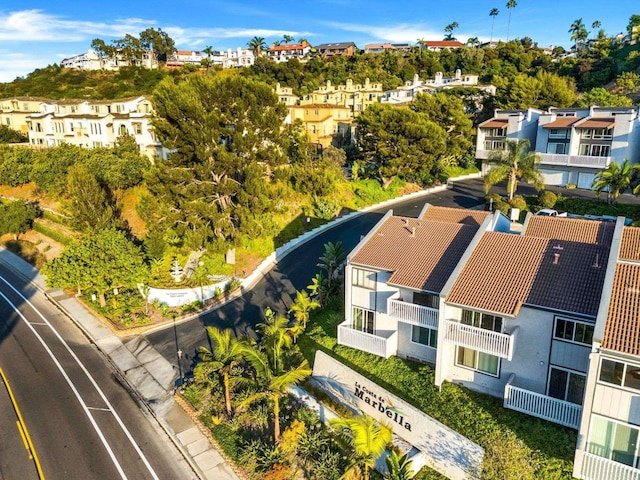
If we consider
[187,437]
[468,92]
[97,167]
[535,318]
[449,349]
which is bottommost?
[187,437]

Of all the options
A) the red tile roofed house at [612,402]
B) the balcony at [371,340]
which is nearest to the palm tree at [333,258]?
the balcony at [371,340]

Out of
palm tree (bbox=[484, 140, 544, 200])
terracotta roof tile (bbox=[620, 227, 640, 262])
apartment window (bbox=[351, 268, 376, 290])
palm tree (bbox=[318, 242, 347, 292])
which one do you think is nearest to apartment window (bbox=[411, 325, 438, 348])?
apartment window (bbox=[351, 268, 376, 290])

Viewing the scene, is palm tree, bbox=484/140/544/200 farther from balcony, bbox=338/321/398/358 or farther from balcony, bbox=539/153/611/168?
balcony, bbox=338/321/398/358

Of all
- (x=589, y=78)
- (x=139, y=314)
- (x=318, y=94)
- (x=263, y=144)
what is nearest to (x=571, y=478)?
(x=139, y=314)

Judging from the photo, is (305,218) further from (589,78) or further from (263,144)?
(589,78)

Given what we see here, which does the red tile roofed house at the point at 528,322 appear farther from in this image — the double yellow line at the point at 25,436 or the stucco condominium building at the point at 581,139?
the stucco condominium building at the point at 581,139

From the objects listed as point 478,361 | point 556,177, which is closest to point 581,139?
point 556,177
